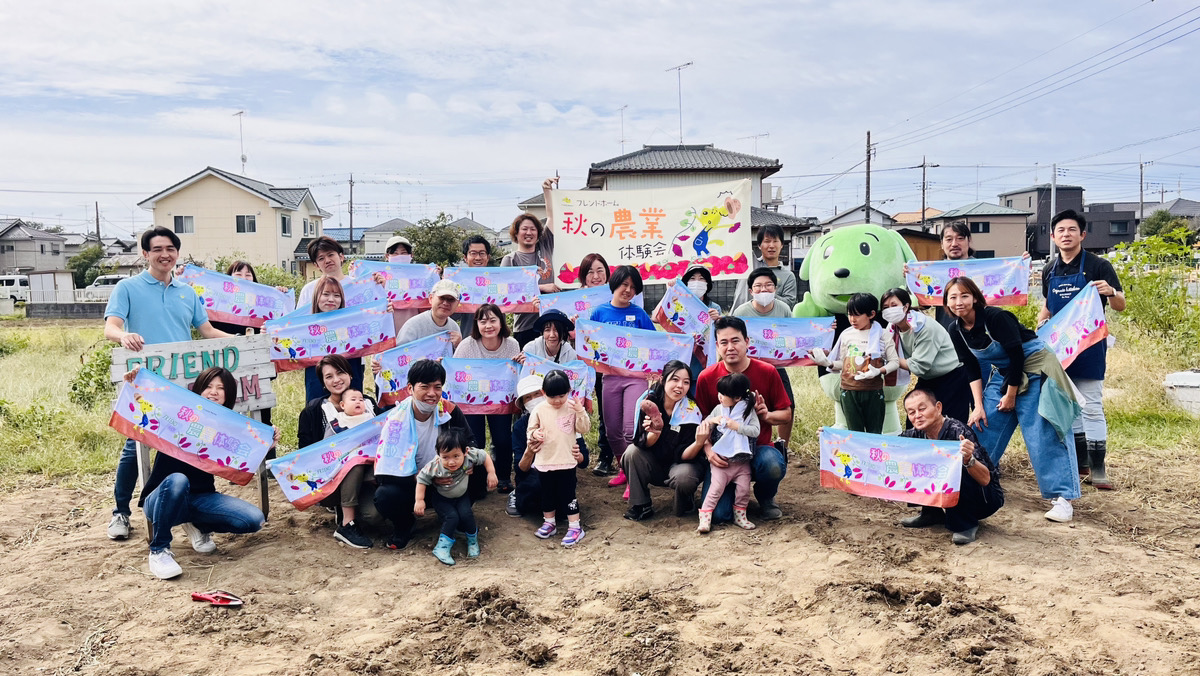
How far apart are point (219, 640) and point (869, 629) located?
3.26m

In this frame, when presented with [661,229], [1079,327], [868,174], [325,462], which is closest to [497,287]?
[661,229]

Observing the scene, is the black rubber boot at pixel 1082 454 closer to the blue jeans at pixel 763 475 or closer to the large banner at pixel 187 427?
the blue jeans at pixel 763 475

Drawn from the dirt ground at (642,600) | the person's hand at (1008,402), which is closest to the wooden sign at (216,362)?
the dirt ground at (642,600)

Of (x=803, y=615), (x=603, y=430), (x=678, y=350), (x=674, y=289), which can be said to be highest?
(x=674, y=289)

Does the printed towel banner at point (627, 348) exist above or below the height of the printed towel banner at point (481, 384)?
above

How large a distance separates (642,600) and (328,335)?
11.2 ft

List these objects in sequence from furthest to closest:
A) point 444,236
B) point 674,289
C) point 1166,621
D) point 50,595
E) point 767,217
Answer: point 444,236
point 767,217
point 674,289
point 50,595
point 1166,621

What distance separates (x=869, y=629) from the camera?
3.87m

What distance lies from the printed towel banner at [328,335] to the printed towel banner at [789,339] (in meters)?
3.05

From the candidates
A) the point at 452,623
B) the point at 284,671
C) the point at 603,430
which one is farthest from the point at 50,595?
the point at 603,430

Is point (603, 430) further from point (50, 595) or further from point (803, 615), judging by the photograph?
point (50, 595)

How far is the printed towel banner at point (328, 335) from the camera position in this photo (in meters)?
6.09

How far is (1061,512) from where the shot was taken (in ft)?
17.4

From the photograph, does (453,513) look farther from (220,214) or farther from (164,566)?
(220,214)
